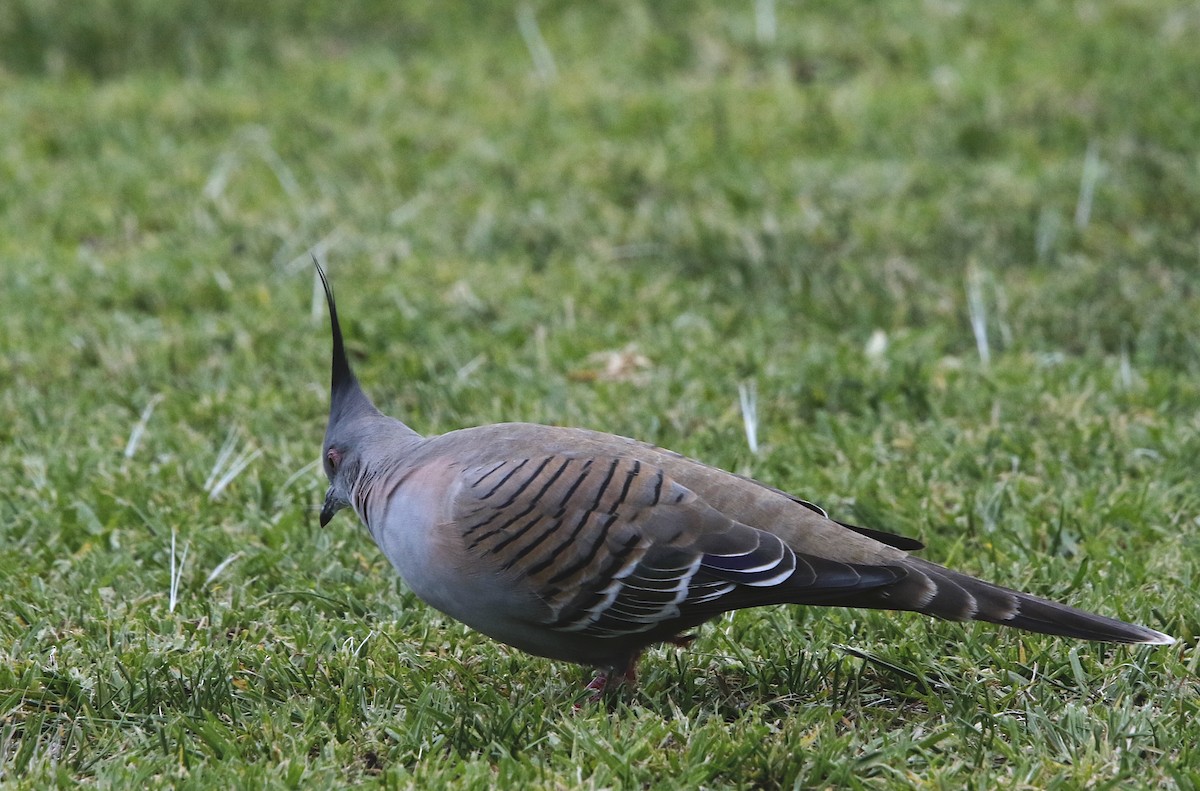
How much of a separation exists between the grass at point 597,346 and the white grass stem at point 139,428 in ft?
0.16

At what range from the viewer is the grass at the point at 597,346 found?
331cm

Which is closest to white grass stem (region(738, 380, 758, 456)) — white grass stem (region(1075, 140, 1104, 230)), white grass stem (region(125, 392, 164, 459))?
white grass stem (region(125, 392, 164, 459))

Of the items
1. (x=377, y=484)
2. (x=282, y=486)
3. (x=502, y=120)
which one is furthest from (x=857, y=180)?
(x=377, y=484)

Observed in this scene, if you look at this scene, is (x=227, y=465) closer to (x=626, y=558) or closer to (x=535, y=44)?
(x=626, y=558)

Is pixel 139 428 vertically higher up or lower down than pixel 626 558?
lower down

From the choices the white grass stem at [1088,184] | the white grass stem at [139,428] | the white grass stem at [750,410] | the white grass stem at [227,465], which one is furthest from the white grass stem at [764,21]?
the white grass stem at [227,465]

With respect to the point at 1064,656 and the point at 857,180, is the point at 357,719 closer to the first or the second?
the point at 1064,656

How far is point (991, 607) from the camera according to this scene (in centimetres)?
319

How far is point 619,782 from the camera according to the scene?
3.01 m

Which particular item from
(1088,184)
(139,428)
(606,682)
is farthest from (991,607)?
(1088,184)

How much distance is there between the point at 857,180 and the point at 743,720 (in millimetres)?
4351

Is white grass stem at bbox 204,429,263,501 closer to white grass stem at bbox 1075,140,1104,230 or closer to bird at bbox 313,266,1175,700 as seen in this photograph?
bird at bbox 313,266,1175,700

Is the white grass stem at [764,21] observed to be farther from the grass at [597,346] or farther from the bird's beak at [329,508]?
the bird's beak at [329,508]

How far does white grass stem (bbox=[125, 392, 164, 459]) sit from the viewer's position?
487 centimetres
